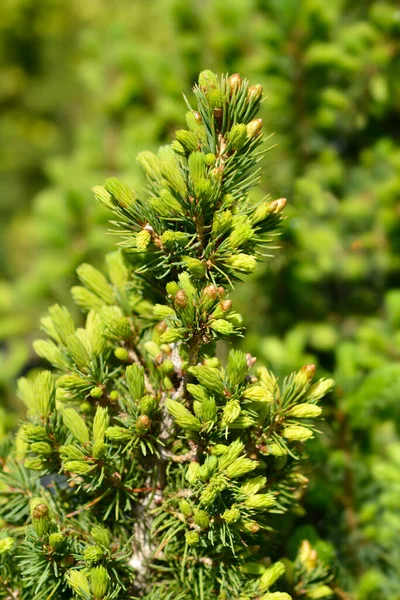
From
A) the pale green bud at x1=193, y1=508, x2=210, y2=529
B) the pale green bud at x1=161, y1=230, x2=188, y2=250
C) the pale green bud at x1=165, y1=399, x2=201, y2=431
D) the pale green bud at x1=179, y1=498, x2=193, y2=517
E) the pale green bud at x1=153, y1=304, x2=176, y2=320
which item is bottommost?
the pale green bud at x1=193, y1=508, x2=210, y2=529

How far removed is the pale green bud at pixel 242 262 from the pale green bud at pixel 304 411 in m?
0.19

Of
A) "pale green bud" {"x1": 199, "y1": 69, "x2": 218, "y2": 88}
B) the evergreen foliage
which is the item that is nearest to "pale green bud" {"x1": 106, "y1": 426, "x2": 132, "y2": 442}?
the evergreen foliage

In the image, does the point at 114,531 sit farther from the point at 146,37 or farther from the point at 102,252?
the point at 146,37

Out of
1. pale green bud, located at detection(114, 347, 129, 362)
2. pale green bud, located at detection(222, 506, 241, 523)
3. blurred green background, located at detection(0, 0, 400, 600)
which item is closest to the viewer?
pale green bud, located at detection(222, 506, 241, 523)

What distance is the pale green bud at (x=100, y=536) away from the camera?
0.61m

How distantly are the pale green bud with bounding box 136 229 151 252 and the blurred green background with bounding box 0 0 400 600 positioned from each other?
2.11 feet

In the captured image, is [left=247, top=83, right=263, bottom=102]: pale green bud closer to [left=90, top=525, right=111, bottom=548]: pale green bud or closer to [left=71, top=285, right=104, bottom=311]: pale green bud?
[left=71, top=285, right=104, bottom=311]: pale green bud

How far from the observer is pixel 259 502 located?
1.91 feet

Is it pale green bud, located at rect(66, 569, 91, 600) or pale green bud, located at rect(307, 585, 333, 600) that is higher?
pale green bud, located at rect(66, 569, 91, 600)

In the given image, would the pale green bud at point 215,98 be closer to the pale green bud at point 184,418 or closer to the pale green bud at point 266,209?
the pale green bud at point 266,209

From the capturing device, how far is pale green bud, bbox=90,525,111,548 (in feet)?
2.00

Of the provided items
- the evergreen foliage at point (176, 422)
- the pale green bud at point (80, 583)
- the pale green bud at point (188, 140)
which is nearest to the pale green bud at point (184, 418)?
the evergreen foliage at point (176, 422)

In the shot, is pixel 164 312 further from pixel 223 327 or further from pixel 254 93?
pixel 254 93

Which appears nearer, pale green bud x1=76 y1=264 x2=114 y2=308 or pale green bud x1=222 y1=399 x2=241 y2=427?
pale green bud x1=222 y1=399 x2=241 y2=427
